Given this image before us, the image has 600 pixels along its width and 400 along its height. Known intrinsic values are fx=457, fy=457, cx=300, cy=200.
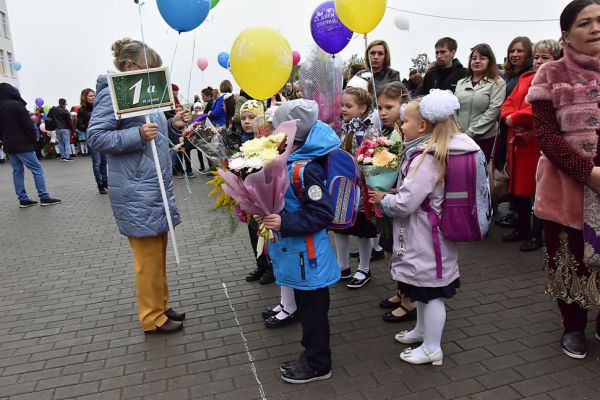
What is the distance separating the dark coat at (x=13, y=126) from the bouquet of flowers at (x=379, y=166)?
800cm

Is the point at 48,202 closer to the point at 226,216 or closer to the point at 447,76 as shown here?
the point at 226,216

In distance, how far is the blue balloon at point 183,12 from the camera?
3.33 meters

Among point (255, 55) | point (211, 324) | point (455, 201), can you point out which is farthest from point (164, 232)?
point (455, 201)

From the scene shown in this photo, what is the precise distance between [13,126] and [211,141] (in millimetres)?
7380

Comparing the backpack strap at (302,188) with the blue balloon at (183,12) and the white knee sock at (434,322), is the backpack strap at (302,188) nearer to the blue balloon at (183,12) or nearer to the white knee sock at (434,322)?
the white knee sock at (434,322)

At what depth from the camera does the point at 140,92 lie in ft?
10.4

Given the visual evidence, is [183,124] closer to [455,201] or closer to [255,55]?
[255,55]

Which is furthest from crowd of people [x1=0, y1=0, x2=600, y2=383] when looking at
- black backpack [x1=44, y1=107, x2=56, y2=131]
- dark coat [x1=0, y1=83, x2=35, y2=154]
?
black backpack [x1=44, y1=107, x2=56, y2=131]

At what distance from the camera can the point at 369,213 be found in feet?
11.4

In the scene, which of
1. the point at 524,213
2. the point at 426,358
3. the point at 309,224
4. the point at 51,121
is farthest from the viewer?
the point at 51,121

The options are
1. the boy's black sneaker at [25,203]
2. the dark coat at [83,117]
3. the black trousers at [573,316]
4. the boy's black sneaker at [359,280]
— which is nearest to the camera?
the black trousers at [573,316]

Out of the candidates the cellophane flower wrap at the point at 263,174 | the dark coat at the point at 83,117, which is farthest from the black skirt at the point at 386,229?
the dark coat at the point at 83,117

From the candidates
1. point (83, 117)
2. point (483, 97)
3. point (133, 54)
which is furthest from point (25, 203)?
point (483, 97)

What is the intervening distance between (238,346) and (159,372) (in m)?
0.59
